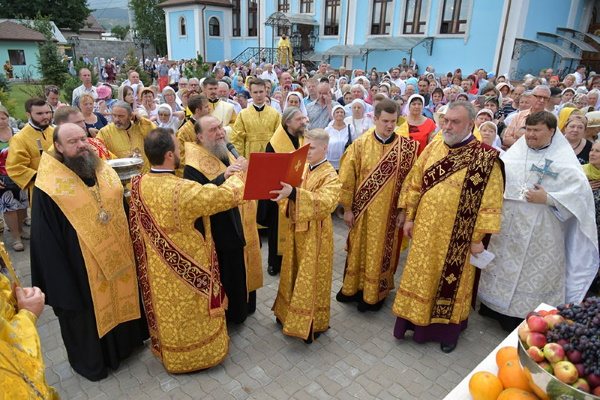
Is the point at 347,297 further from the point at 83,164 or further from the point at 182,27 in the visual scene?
the point at 182,27

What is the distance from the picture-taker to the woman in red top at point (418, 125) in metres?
5.56

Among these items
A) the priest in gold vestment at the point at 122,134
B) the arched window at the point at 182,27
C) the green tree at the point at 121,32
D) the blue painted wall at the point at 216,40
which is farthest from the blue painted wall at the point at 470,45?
the green tree at the point at 121,32

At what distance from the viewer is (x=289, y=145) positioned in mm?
4727

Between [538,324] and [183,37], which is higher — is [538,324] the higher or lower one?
the lower one

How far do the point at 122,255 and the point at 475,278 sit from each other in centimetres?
304

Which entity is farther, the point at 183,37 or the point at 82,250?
the point at 183,37


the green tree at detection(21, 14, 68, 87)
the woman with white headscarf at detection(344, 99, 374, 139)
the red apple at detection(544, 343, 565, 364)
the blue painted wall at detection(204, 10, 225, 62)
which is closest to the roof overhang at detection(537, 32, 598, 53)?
the woman with white headscarf at detection(344, 99, 374, 139)

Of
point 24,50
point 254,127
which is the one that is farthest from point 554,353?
point 24,50

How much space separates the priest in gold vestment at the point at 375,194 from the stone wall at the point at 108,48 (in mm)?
42582

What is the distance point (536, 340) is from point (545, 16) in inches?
810

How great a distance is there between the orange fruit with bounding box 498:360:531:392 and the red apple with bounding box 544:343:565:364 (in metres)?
0.22

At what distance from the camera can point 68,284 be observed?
9.49 ft

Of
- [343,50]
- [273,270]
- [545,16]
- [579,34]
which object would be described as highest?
[545,16]

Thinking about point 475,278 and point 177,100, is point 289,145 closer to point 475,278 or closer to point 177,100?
point 475,278
